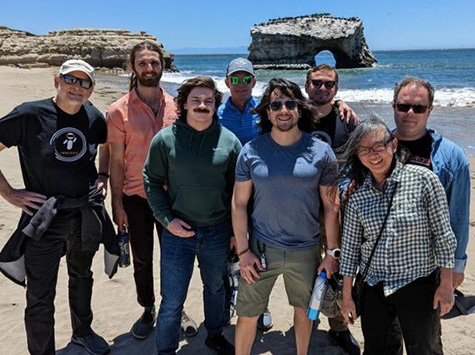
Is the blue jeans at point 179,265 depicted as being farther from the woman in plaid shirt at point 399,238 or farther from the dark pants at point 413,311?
the dark pants at point 413,311

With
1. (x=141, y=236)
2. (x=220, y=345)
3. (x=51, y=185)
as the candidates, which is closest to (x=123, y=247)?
(x=141, y=236)

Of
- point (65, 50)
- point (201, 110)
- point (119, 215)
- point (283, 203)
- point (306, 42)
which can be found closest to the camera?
point (283, 203)

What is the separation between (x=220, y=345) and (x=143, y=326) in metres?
0.80

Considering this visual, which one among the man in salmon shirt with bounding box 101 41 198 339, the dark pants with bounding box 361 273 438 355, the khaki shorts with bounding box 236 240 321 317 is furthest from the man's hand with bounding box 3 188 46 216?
the dark pants with bounding box 361 273 438 355

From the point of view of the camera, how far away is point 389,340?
268 cm

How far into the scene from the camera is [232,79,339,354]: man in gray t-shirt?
111 inches

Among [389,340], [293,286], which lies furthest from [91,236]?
[389,340]

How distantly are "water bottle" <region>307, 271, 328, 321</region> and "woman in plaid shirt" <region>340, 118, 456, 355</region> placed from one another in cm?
31

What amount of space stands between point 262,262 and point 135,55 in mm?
2014

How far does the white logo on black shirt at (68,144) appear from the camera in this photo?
A: 3102mm

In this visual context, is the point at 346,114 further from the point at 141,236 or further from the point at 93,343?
the point at 93,343

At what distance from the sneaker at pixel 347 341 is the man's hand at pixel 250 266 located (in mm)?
1208

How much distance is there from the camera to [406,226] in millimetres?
2471

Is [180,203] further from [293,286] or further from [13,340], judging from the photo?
[13,340]
